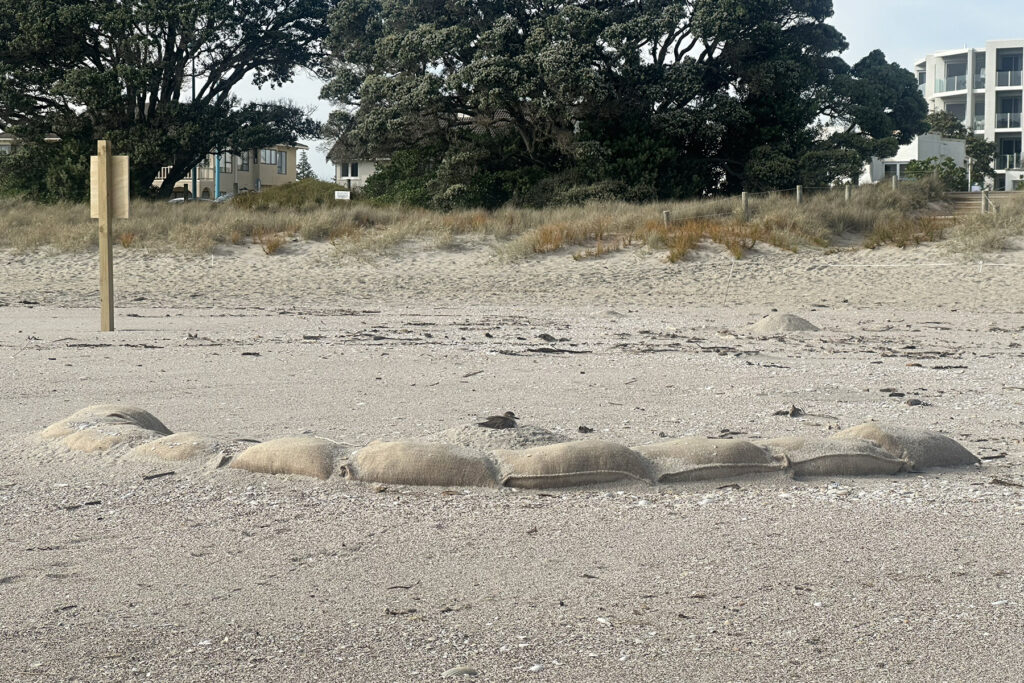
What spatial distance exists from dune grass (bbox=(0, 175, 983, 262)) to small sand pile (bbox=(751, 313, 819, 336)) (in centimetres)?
716

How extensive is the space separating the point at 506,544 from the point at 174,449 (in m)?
1.99

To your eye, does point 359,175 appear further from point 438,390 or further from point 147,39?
point 438,390

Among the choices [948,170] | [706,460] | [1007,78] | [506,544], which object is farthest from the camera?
[1007,78]

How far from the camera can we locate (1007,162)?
2372 inches

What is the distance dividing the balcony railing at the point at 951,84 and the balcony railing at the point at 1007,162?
15.3 feet

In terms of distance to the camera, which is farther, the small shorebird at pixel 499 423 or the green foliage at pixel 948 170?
the green foliage at pixel 948 170

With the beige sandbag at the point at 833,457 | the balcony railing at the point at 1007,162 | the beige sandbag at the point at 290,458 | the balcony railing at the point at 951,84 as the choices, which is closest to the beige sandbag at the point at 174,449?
the beige sandbag at the point at 290,458

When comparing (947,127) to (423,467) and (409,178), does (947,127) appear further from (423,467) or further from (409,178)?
(423,467)

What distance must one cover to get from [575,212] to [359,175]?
44022 millimetres

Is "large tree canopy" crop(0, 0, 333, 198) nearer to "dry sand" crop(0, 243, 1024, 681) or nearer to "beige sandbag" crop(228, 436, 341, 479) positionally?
"dry sand" crop(0, 243, 1024, 681)

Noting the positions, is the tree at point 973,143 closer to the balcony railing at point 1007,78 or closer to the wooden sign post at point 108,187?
the balcony railing at point 1007,78

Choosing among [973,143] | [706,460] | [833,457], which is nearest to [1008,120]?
[973,143]

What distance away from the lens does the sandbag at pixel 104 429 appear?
221 inches

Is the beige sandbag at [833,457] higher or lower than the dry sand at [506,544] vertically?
higher
